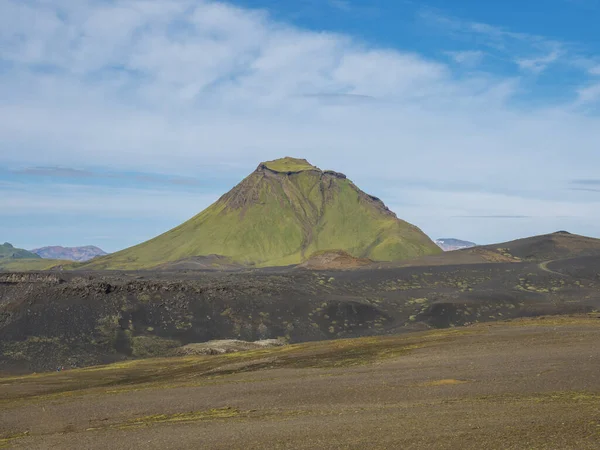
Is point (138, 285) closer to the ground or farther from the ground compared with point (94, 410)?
farther from the ground

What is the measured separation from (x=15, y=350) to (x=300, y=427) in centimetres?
6466

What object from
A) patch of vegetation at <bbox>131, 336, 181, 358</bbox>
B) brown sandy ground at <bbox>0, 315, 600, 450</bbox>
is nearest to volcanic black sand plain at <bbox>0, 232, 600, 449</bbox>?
brown sandy ground at <bbox>0, 315, 600, 450</bbox>

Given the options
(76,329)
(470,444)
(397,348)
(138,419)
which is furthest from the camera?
(76,329)

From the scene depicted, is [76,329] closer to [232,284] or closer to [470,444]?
[232,284]

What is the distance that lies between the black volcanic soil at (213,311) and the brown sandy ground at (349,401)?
24.4 m

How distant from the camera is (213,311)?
347 feet

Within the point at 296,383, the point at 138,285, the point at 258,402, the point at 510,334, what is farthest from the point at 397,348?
the point at 138,285

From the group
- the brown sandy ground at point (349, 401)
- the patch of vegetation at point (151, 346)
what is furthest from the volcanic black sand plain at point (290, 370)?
the patch of vegetation at point (151, 346)

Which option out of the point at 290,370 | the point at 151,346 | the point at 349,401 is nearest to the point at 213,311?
the point at 151,346

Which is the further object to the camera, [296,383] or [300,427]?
[296,383]

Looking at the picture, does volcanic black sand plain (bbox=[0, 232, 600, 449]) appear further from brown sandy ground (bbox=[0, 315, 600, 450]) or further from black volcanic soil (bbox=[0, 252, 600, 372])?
black volcanic soil (bbox=[0, 252, 600, 372])

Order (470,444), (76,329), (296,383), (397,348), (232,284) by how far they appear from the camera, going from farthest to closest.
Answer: (232,284), (76,329), (397,348), (296,383), (470,444)

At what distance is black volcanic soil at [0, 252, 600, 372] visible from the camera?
3450 inches

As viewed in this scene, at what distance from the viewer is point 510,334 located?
6169 cm
